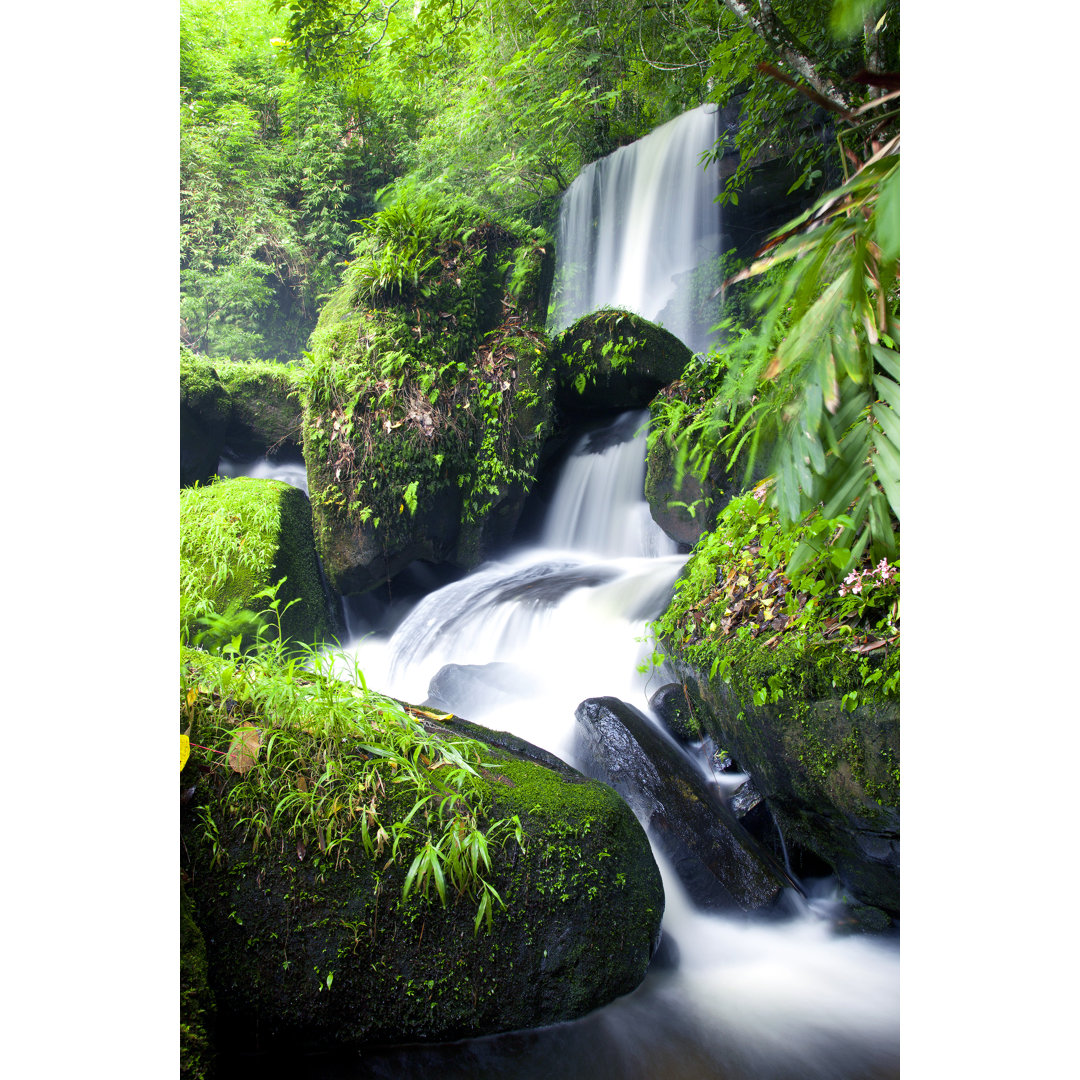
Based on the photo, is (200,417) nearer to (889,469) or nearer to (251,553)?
(251,553)

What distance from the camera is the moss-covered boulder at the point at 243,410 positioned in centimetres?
524

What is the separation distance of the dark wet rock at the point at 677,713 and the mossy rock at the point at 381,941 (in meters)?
1.29

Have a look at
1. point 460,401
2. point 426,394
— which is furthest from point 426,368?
point 460,401

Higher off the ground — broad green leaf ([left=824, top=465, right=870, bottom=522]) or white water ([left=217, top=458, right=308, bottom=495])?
broad green leaf ([left=824, top=465, right=870, bottom=522])

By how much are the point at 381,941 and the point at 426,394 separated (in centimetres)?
391

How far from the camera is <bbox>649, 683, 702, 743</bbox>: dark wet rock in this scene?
112 inches

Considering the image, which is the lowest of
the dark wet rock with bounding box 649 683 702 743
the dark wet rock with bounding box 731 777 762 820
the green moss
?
the dark wet rock with bounding box 731 777 762 820

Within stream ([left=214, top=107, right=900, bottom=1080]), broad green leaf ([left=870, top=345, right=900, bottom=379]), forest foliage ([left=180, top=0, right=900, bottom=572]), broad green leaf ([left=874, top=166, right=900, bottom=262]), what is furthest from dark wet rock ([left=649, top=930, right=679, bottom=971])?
broad green leaf ([left=874, top=166, right=900, bottom=262])

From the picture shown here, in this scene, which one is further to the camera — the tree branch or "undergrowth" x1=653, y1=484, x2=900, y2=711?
the tree branch

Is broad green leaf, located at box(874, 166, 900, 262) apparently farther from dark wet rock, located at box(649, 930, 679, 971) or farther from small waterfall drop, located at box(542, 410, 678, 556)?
small waterfall drop, located at box(542, 410, 678, 556)

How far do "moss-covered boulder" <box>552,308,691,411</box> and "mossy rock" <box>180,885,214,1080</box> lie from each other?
14.5ft

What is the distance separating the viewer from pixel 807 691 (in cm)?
176
